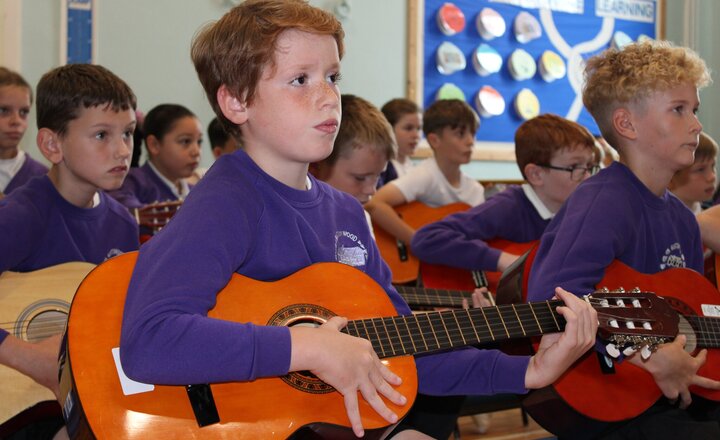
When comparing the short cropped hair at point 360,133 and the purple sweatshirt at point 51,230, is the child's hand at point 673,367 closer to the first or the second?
the short cropped hair at point 360,133

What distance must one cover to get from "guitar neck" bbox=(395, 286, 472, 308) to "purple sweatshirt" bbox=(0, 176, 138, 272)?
1.19m

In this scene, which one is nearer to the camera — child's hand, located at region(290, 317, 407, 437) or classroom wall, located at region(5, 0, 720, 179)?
child's hand, located at region(290, 317, 407, 437)

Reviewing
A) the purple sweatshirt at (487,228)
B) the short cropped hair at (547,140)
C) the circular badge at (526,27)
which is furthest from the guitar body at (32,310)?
the circular badge at (526,27)

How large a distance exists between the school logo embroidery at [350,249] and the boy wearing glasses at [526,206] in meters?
1.51

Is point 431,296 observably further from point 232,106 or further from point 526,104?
point 526,104

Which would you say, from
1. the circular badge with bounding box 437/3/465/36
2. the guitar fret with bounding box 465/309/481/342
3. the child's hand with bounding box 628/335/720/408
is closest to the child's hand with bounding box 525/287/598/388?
the guitar fret with bounding box 465/309/481/342

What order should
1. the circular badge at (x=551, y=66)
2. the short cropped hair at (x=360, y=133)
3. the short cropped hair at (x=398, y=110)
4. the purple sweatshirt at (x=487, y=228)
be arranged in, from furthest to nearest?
the circular badge at (x=551, y=66), the short cropped hair at (x=398, y=110), the purple sweatshirt at (x=487, y=228), the short cropped hair at (x=360, y=133)

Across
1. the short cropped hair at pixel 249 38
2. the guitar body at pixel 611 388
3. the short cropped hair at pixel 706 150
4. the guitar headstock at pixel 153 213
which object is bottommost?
the guitar body at pixel 611 388

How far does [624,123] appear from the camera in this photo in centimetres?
265

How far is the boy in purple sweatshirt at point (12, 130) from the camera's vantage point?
13.7 ft

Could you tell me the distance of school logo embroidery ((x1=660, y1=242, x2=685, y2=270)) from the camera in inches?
96.2

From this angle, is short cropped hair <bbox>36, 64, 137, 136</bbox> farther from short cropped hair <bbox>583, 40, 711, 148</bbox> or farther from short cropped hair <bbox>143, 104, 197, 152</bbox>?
short cropped hair <bbox>143, 104, 197, 152</bbox>

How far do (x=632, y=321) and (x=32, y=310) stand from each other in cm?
171

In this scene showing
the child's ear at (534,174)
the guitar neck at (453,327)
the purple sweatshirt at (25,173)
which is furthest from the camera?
the purple sweatshirt at (25,173)
